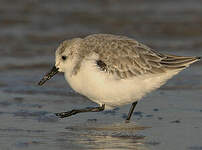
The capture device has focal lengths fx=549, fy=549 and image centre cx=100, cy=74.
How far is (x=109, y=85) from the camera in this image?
6.27 m

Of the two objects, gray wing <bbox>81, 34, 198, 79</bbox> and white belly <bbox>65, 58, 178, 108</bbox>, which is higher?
gray wing <bbox>81, 34, 198, 79</bbox>

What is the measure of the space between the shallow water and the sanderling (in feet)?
1.26

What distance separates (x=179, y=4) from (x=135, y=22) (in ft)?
6.16

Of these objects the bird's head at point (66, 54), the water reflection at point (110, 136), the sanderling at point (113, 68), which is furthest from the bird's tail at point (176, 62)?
the bird's head at point (66, 54)

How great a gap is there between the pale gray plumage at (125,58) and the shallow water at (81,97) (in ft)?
2.06

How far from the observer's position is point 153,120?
6.57m

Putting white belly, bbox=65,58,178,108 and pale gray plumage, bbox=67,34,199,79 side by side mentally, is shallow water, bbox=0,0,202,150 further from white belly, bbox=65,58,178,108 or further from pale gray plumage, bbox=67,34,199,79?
pale gray plumage, bbox=67,34,199,79

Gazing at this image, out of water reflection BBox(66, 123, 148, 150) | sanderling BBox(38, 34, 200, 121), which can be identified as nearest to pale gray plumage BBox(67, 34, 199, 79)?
sanderling BBox(38, 34, 200, 121)

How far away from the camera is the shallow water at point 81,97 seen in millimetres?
Answer: 5824

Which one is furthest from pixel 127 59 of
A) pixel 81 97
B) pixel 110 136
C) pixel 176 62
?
pixel 81 97

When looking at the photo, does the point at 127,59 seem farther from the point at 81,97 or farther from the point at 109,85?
the point at 81,97

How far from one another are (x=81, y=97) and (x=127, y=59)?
167 centimetres

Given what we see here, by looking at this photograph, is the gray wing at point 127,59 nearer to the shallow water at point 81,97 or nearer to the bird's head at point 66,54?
the bird's head at point 66,54

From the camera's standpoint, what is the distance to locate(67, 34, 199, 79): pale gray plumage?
6359mm
